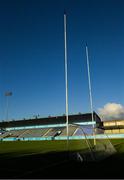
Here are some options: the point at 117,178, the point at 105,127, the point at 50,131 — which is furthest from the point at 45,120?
the point at 117,178

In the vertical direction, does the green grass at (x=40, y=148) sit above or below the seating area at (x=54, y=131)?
below

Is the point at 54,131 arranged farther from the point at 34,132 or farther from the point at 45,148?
the point at 45,148

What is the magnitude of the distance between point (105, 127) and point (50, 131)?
15.5 m

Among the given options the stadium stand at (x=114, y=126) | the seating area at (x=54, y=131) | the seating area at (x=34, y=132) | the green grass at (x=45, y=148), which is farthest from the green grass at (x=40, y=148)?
the stadium stand at (x=114, y=126)

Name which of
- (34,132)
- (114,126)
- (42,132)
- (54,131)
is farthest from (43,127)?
(114,126)

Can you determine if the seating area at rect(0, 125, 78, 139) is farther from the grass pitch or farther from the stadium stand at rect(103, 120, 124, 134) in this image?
the grass pitch

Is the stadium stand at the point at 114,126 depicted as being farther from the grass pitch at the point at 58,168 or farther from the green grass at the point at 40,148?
the grass pitch at the point at 58,168

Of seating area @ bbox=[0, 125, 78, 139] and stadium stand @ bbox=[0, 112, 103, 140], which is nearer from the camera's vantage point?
seating area @ bbox=[0, 125, 78, 139]

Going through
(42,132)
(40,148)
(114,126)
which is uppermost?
(114,126)

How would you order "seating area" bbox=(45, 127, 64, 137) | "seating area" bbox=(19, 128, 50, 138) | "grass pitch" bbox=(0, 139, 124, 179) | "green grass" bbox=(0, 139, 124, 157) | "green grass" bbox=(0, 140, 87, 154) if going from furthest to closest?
"seating area" bbox=(19, 128, 50, 138), "seating area" bbox=(45, 127, 64, 137), "green grass" bbox=(0, 140, 87, 154), "green grass" bbox=(0, 139, 124, 157), "grass pitch" bbox=(0, 139, 124, 179)

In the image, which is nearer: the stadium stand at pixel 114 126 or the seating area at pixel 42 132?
the seating area at pixel 42 132

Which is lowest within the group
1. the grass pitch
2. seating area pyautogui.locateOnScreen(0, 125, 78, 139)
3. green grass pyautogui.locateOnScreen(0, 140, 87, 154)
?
the grass pitch

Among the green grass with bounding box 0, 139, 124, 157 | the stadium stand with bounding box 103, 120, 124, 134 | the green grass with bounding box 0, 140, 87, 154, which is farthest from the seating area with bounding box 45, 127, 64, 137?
the green grass with bounding box 0, 139, 124, 157

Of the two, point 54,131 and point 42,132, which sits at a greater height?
point 54,131
